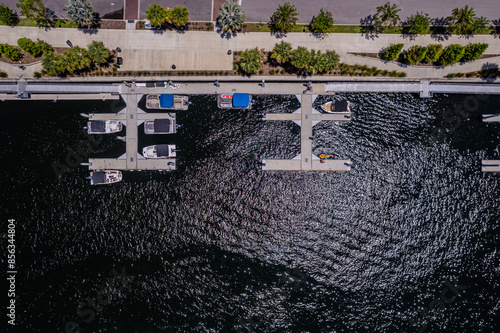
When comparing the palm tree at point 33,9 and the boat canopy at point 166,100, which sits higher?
the palm tree at point 33,9

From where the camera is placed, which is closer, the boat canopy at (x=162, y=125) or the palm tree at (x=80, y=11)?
the palm tree at (x=80, y=11)

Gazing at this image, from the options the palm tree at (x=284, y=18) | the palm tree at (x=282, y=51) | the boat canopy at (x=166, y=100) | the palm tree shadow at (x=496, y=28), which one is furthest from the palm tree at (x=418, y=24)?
the boat canopy at (x=166, y=100)

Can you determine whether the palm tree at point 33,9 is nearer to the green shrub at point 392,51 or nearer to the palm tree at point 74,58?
the palm tree at point 74,58

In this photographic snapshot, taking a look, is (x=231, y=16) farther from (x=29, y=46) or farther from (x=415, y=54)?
(x=29, y=46)

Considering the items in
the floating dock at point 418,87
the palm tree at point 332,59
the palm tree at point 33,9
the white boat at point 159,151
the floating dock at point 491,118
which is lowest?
the white boat at point 159,151

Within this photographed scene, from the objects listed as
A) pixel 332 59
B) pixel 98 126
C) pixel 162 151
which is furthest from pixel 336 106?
pixel 98 126
